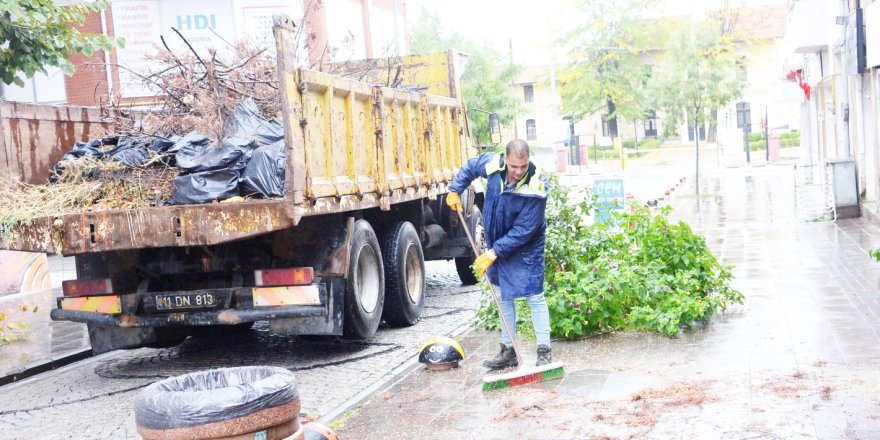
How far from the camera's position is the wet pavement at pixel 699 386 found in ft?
17.1

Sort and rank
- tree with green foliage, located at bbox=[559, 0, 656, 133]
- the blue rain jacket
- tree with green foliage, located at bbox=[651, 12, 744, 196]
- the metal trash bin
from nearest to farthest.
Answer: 1. the metal trash bin
2. the blue rain jacket
3. tree with green foliage, located at bbox=[651, 12, 744, 196]
4. tree with green foliage, located at bbox=[559, 0, 656, 133]

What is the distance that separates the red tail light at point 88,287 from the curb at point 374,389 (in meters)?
2.44

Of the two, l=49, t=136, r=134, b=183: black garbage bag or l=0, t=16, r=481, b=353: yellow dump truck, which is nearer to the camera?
l=0, t=16, r=481, b=353: yellow dump truck

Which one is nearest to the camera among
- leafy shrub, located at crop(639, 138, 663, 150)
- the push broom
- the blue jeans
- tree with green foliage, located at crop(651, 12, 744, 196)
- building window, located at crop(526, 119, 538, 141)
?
the push broom

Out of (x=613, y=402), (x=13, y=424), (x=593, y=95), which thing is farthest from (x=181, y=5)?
(x=593, y=95)

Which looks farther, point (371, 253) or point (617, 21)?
point (617, 21)

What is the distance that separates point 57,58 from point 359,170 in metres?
3.29

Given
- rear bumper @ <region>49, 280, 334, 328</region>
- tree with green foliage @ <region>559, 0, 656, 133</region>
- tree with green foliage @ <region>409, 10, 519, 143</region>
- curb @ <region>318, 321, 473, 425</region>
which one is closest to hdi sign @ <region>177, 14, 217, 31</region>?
tree with green foliage @ <region>409, 10, 519, 143</region>

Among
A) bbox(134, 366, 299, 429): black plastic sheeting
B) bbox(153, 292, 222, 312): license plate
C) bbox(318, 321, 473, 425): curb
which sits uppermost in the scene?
bbox(134, 366, 299, 429): black plastic sheeting

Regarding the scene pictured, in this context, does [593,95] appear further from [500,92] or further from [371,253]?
[371,253]

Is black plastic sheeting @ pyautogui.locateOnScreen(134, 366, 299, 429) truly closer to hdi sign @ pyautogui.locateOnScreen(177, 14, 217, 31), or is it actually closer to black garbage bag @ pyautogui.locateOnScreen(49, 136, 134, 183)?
black garbage bag @ pyautogui.locateOnScreen(49, 136, 134, 183)

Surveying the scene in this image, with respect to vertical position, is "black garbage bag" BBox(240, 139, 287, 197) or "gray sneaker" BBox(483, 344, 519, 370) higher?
"black garbage bag" BBox(240, 139, 287, 197)

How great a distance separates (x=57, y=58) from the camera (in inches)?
368

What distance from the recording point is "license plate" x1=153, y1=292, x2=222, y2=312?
7.58 metres
